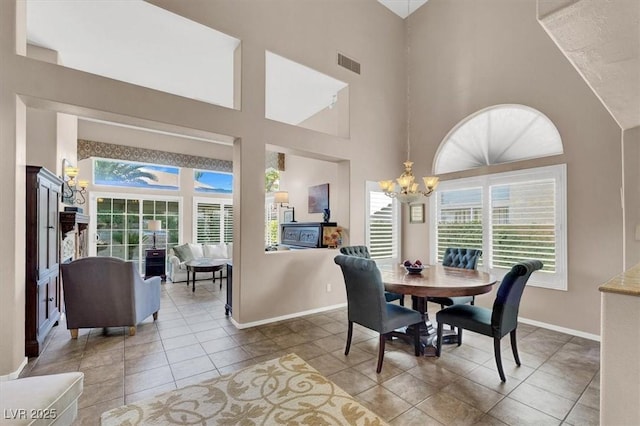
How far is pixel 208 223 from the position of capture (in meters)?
8.31

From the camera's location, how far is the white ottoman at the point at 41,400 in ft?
4.39

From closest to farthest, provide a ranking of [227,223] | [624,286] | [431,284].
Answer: [624,286], [431,284], [227,223]

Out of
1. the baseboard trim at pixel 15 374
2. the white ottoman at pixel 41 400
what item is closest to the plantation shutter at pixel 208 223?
the baseboard trim at pixel 15 374

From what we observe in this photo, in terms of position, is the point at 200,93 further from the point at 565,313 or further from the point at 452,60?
the point at 565,313

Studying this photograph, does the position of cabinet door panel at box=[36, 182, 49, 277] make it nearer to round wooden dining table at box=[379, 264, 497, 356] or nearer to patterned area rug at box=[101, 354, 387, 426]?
patterned area rug at box=[101, 354, 387, 426]

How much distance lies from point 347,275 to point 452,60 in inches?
175

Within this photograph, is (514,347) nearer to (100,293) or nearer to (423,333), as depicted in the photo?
(423,333)

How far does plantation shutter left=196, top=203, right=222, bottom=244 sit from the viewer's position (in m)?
8.15

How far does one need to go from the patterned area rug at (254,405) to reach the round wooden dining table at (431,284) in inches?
43.3

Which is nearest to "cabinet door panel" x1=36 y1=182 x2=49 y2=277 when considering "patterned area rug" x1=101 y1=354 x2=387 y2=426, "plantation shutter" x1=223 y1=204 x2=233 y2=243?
"patterned area rug" x1=101 y1=354 x2=387 y2=426

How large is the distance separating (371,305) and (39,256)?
3.56m

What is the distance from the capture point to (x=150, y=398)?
228 centimetres

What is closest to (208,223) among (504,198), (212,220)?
(212,220)

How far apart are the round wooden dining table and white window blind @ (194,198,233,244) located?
6.21 metres
